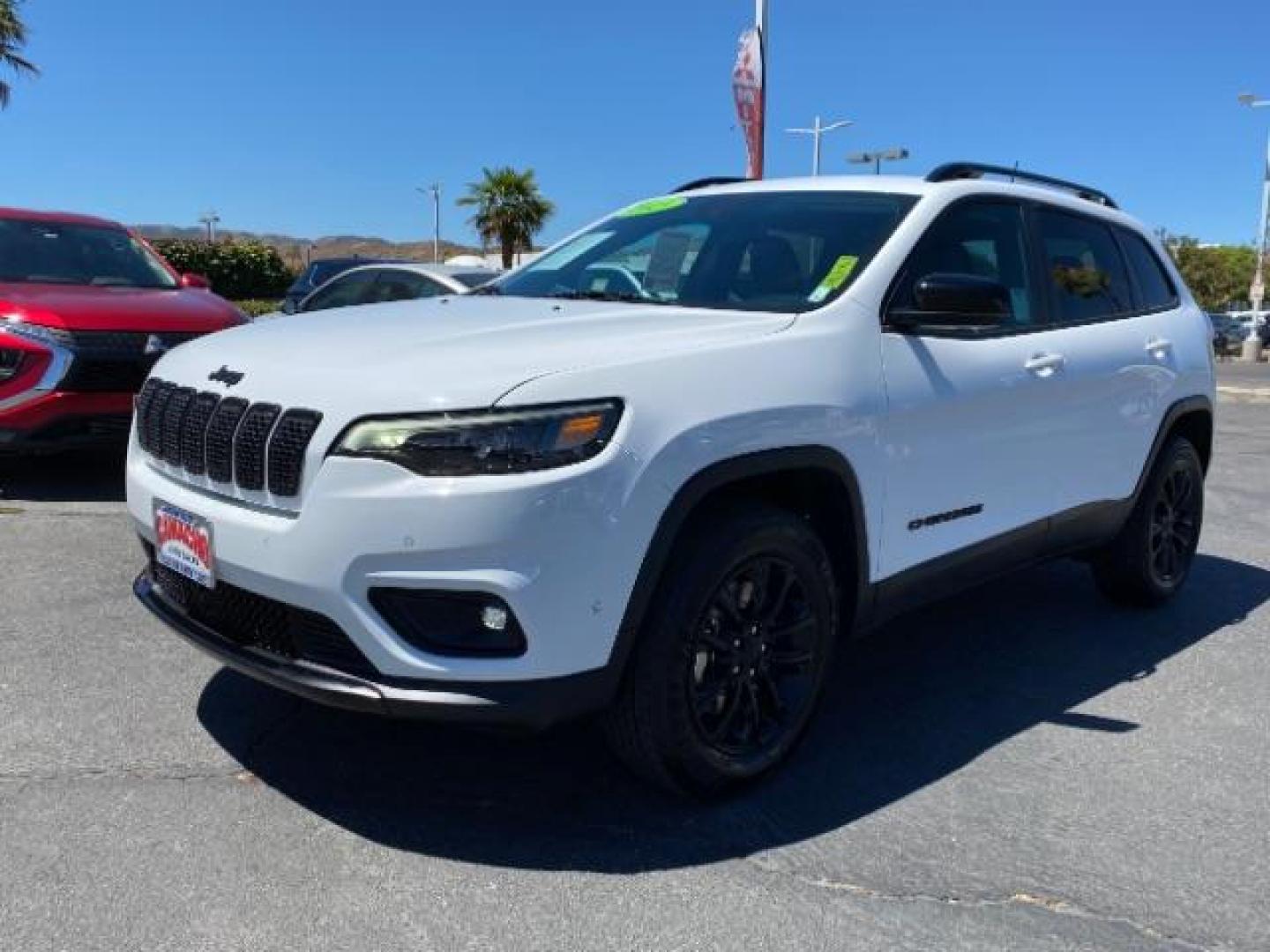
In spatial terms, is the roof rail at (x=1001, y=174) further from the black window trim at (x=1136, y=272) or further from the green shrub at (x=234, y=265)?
the green shrub at (x=234, y=265)

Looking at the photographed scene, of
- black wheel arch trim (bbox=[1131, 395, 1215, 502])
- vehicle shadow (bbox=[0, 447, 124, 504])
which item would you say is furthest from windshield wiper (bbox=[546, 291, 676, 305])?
vehicle shadow (bbox=[0, 447, 124, 504])

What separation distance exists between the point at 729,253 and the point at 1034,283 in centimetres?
121

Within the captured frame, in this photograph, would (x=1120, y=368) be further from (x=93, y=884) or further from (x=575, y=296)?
(x=93, y=884)

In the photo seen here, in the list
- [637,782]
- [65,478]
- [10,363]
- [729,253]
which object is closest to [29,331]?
[10,363]

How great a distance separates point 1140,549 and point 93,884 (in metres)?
4.16

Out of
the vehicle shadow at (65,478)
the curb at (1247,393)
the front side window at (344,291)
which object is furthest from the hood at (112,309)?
the curb at (1247,393)

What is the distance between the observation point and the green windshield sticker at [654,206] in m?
4.43

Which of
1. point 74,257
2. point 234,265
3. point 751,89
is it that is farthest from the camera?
point 234,265

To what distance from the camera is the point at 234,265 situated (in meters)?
40.8

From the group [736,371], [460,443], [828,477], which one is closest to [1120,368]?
[828,477]

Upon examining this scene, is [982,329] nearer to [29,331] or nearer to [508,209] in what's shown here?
[29,331]

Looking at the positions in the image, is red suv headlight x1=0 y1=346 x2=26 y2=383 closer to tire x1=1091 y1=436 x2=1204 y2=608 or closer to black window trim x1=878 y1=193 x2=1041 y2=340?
black window trim x1=878 y1=193 x2=1041 y2=340

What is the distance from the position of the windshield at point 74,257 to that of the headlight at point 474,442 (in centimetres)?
527

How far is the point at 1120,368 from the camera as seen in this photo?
4488 mm
